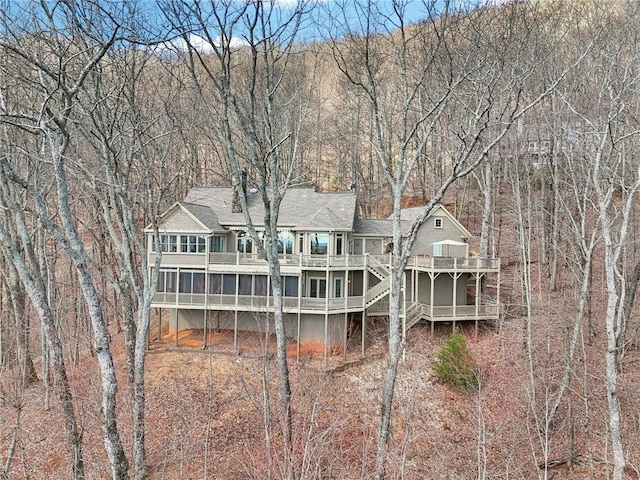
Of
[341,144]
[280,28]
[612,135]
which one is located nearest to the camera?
[612,135]

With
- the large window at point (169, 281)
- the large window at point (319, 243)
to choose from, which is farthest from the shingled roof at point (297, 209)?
the large window at point (169, 281)

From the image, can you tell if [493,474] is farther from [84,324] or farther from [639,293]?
[84,324]

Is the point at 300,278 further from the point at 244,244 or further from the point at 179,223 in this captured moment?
the point at 179,223

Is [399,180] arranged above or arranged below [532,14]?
below

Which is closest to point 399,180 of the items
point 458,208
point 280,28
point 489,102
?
point 489,102

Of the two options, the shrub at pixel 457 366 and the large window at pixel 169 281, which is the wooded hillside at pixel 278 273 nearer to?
the shrub at pixel 457 366

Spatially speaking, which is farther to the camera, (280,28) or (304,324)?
(304,324)

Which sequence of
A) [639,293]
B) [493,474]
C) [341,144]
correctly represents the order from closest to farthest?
[493,474] < [639,293] < [341,144]
